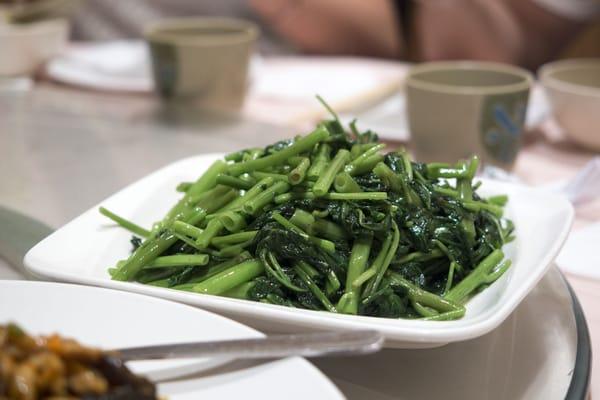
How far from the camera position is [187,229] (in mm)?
869

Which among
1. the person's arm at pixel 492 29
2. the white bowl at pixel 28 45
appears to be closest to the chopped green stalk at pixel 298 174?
the white bowl at pixel 28 45

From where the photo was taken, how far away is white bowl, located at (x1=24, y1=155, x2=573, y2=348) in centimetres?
66

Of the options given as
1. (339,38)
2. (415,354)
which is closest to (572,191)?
(415,354)

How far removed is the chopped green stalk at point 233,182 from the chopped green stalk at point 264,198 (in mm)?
64

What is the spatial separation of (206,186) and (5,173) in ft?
2.10

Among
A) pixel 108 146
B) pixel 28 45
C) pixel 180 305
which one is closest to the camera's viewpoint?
pixel 180 305

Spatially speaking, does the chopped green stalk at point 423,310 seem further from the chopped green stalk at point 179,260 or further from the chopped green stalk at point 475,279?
the chopped green stalk at point 179,260

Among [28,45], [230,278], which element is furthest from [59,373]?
[28,45]

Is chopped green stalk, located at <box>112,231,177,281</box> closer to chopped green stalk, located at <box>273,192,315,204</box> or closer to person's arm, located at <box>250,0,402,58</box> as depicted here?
chopped green stalk, located at <box>273,192,315,204</box>

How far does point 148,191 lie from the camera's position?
1075mm

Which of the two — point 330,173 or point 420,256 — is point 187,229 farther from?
point 420,256

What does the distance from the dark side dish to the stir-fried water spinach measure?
0.86 feet

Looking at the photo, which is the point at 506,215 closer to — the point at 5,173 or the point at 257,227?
the point at 257,227

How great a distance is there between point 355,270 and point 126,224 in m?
0.36
